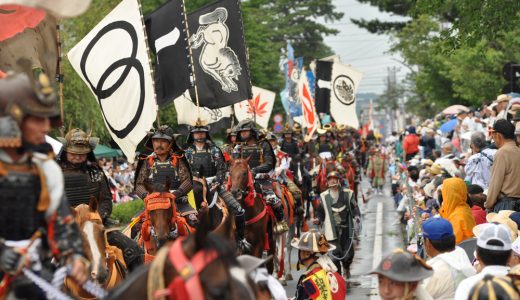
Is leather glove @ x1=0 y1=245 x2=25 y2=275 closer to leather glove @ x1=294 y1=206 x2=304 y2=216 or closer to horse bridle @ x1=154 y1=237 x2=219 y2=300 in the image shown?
horse bridle @ x1=154 y1=237 x2=219 y2=300

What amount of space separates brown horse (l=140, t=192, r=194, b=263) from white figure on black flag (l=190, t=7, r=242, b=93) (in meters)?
7.41

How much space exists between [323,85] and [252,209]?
19.5 metres

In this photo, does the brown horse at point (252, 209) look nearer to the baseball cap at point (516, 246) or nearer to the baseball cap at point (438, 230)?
the baseball cap at point (516, 246)

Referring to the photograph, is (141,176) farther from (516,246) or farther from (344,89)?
(344,89)

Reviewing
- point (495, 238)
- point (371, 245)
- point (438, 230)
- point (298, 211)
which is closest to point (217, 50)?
point (298, 211)

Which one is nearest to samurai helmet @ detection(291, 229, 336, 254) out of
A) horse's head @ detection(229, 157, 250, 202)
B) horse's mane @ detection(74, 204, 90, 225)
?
horse's mane @ detection(74, 204, 90, 225)

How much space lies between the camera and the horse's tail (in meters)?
20.1

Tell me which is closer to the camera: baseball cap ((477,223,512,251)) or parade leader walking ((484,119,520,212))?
baseball cap ((477,223,512,251))

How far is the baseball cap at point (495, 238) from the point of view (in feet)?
25.3

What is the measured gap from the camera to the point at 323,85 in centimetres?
3622

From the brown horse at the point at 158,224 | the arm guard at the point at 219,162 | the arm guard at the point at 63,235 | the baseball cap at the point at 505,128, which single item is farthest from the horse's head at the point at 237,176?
the arm guard at the point at 63,235

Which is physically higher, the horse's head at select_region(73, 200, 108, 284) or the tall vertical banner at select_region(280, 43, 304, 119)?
the horse's head at select_region(73, 200, 108, 284)

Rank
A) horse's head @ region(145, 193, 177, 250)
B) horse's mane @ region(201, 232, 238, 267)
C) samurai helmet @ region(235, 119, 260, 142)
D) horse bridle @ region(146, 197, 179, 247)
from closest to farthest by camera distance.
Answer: horse's mane @ region(201, 232, 238, 267), horse's head @ region(145, 193, 177, 250), horse bridle @ region(146, 197, 179, 247), samurai helmet @ region(235, 119, 260, 142)

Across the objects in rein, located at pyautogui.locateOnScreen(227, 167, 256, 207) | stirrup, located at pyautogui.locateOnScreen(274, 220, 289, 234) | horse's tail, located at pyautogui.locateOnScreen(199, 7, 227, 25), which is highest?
horse's tail, located at pyautogui.locateOnScreen(199, 7, 227, 25)
